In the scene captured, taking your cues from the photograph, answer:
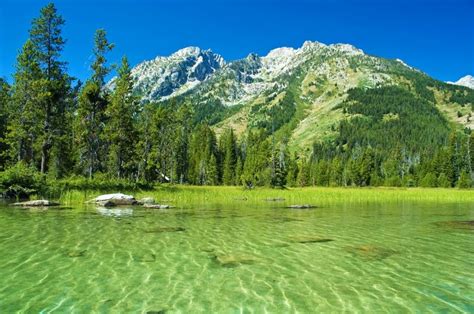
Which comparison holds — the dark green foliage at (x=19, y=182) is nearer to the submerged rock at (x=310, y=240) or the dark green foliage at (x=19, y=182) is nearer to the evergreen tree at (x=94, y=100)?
the evergreen tree at (x=94, y=100)

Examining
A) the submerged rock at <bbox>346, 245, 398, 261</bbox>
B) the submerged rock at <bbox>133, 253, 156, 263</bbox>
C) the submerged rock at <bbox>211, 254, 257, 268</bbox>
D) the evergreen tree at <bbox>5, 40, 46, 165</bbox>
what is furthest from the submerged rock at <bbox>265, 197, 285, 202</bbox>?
the submerged rock at <bbox>133, 253, 156, 263</bbox>

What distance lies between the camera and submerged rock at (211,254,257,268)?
469 inches

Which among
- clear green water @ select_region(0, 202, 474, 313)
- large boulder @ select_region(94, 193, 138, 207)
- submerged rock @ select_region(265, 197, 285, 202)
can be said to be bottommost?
clear green water @ select_region(0, 202, 474, 313)

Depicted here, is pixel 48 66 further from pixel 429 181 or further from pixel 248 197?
pixel 429 181

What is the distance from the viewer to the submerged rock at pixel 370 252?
1307 centimetres

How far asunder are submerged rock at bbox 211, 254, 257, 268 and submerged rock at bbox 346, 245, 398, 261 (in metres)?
3.63

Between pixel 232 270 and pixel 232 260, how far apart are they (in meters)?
1.31

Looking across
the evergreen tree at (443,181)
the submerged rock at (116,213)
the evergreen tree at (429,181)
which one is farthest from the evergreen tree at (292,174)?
the submerged rock at (116,213)

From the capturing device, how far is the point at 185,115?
105 m

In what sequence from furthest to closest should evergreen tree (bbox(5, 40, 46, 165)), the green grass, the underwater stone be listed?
evergreen tree (bbox(5, 40, 46, 165)) < the green grass < the underwater stone

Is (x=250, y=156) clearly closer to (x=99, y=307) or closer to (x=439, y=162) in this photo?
(x=439, y=162)

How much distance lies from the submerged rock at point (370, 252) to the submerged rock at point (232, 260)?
363 centimetres

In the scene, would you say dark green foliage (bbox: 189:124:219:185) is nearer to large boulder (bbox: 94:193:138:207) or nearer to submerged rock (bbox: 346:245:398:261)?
large boulder (bbox: 94:193:138:207)

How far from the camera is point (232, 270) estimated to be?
36.7ft
